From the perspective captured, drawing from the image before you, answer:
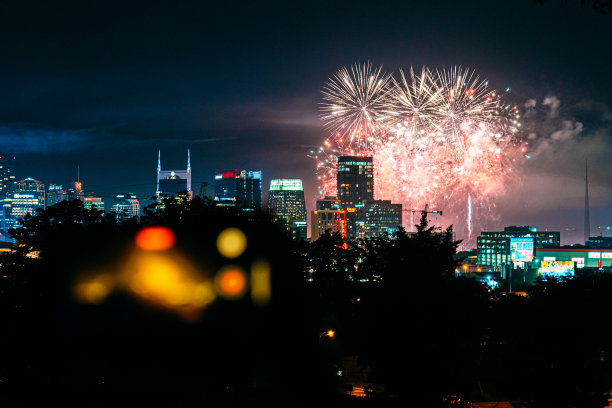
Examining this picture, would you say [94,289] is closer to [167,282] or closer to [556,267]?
[167,282]

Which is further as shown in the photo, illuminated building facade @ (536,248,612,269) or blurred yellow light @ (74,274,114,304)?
illuminated building facade @ (536,248,612,269)

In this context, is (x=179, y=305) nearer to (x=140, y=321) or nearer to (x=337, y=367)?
(x=140, y=321)

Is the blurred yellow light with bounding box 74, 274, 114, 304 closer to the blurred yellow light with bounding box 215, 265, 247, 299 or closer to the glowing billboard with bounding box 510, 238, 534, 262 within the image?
the blurred yellow light with bounding box 215, 265, 247, 299

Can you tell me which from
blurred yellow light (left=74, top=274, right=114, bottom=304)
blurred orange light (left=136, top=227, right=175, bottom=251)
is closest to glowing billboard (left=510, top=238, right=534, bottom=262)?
blurred orange light (left=136, top=227, right=175, bottom=251)

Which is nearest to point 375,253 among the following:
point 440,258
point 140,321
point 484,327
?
point 440,258

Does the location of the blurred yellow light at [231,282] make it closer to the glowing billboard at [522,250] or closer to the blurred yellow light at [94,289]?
the blurred yellow light at [94,289]

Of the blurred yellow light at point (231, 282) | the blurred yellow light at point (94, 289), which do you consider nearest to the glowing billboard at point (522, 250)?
the blurred yellow light at point (231, 282)
